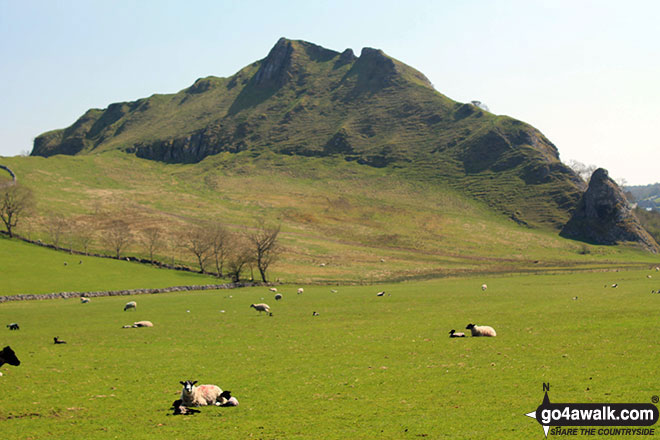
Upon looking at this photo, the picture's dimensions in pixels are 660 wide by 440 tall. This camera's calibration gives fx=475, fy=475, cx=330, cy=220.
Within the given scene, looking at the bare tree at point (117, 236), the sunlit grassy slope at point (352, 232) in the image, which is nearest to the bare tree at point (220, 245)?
the sunlit grassy slope at point (352, 232)

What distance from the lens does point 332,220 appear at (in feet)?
571

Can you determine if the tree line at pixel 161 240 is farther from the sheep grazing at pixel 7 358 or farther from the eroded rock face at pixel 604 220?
the eroded rock face at pixel 604 220

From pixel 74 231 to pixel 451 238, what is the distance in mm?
110805

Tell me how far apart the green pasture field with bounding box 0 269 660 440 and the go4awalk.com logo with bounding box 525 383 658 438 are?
0.55 metres

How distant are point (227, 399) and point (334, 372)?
5.56 meters

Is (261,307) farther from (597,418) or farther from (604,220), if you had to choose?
(604,220)

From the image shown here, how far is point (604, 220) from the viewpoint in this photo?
176 m

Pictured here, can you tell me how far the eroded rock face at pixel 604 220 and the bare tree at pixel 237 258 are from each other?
123802 mm

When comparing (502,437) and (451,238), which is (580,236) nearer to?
(451,238)

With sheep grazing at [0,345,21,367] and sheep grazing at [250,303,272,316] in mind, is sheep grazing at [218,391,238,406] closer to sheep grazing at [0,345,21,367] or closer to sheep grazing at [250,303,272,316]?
sheep grazing at [0,345,21,367]

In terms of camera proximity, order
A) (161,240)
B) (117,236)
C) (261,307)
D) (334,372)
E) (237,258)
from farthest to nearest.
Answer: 1. (161,240)
2. (117,236)
3. (237,258)
4. (261,307)
5. (334,372)

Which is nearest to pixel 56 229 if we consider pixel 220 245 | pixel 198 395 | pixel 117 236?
pixel 117 236

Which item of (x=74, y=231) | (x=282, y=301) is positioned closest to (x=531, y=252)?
(x=282, y=301)

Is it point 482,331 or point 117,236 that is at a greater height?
point 482,331
